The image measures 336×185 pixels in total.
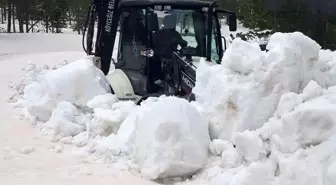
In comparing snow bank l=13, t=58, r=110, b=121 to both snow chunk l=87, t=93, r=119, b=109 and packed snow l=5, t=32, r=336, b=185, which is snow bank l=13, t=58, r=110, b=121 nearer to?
snow chunk l=87, t=93, r=119, b=109

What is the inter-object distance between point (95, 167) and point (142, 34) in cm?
288

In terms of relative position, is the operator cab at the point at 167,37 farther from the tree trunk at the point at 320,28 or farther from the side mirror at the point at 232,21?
the tree trunk at the point at 320,28

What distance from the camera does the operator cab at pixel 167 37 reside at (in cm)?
761

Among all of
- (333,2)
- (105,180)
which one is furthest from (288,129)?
(333,2)

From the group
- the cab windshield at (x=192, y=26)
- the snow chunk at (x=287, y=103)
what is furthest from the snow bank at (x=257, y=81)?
the cab windshield at (x=192, y=26)

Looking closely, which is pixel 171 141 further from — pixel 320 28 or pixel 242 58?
pixel 320 28

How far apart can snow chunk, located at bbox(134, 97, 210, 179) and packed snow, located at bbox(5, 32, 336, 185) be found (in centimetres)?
1

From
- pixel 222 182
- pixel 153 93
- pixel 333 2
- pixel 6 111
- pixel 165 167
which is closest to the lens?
pixel 222 182

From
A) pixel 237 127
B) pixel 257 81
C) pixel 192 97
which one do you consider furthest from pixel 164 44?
pixel 237 127

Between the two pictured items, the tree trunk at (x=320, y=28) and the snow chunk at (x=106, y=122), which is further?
the tree trunk at (x=320, y=28)

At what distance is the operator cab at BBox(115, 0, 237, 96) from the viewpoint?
25.0 feet

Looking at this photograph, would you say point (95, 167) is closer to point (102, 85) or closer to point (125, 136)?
point (125, 136)

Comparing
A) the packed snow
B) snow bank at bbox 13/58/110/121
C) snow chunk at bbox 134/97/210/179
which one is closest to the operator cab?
snow bank at bbox 13/58/110/121

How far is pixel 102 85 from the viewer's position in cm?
798
